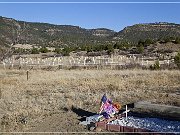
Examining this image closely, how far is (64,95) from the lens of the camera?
20.9 meters

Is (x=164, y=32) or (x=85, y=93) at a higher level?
(x=164, y=32)

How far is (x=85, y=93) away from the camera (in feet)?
70.1

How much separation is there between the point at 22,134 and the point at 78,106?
4951 mm

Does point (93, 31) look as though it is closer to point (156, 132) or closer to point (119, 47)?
point (119, 47)

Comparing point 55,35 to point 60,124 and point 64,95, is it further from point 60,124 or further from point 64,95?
point 60,124

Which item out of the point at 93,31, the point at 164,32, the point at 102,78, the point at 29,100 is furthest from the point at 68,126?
the point at 93,31

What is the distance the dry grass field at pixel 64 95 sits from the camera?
49.0ft

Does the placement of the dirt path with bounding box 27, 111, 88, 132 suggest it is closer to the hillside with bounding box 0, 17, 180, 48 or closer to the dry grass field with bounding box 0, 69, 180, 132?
the dry grass field with bounding box 0, 69, 180, 132

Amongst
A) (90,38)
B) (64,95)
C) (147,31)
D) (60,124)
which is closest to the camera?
(60,124)

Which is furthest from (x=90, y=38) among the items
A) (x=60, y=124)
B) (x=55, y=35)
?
(x=60, y=124)

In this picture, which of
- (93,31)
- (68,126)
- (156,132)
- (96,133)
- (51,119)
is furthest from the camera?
(93,31)

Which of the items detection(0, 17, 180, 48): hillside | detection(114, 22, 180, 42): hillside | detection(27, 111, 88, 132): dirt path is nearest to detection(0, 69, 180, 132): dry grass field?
detection(27, 111, 88, 132): dirt path

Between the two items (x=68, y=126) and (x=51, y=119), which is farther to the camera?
(x=51, y=119)

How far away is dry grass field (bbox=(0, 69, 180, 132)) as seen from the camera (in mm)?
14922
